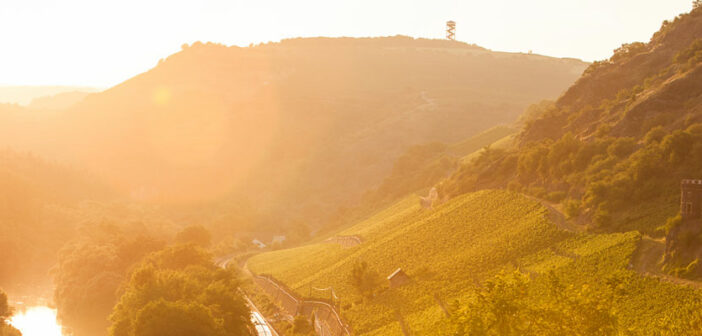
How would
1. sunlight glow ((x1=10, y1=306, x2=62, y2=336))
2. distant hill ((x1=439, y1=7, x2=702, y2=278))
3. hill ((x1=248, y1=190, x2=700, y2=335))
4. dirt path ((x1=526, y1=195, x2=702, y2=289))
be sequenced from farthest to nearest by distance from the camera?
sunlight glow ((x1=10, y1=306, x2=62, y2=336)) < distant hill ((x1=439, y1=7, x2=702, y2=278)) < dirt path ((x1=526, y1=195, x2=702, y2=289)) < hill ((x1=248, y1=190, x2=700, y2=335))

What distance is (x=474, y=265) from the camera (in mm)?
50344

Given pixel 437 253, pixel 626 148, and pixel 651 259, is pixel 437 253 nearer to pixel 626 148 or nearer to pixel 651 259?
pixel 626 148

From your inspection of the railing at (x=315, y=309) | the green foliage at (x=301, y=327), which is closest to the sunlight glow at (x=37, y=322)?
the railing at (x=315, y=309)

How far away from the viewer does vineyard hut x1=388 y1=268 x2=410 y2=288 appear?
182 ft

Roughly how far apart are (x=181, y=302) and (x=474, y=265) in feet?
84.0

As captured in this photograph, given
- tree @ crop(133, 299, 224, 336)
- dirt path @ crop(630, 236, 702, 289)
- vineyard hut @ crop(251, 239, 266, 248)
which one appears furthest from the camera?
vineyard hut @ crop(251, 239, 266, 248)

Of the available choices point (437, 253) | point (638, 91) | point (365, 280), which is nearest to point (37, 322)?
point (365, 280)

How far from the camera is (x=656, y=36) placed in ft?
241

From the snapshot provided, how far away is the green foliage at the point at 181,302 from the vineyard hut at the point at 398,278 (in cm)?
1530

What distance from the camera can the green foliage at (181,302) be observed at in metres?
47.2

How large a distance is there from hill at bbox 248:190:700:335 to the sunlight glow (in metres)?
36.6

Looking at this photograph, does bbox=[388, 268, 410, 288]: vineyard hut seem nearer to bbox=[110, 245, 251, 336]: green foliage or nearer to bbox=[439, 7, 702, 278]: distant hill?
bbox=[110, 245, 251, 336]: green foliage

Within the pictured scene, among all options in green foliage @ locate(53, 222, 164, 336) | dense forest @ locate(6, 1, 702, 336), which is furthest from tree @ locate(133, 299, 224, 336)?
green foliage @ locate(53, 222, 164, 336)

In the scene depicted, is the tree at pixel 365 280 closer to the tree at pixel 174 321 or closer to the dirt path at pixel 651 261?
the tree at pixel 174 321
